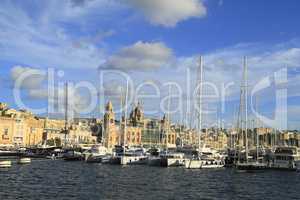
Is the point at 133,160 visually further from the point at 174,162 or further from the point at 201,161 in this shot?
the point at 201,161

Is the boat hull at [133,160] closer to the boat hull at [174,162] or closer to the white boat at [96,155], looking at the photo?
the boat hull at [174,162]

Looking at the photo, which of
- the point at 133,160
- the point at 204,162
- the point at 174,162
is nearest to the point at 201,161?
the point at 204,162

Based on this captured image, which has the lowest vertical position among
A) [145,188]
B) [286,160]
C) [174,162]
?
[145,188]

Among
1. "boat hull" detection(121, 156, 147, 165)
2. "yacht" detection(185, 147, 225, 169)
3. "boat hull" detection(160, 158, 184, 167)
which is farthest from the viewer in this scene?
"boat hull" detection(121, 156, 147, 165)

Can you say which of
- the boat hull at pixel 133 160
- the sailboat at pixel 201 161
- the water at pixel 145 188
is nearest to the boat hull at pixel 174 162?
the sailboat at pixel 201 161

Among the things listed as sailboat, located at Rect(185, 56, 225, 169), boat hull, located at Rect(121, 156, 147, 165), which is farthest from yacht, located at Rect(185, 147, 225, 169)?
boat hull, located at Rect(121, 156, 147, 165)

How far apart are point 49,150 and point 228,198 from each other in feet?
369

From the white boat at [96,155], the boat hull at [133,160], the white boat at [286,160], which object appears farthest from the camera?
the white boat at [96,155]

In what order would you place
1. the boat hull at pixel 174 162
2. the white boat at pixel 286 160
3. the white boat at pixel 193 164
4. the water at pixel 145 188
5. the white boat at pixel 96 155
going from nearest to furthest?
the water at pixel 145 188 → the white boat at pixel 193 164 → the white boat at pixel 286 160 → the boat hull at pixel 174 162 → the white boat at pixel 96 155

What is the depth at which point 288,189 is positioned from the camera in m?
59.0

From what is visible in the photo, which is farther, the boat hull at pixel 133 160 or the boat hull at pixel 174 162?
the boat hull at pixel 133 160

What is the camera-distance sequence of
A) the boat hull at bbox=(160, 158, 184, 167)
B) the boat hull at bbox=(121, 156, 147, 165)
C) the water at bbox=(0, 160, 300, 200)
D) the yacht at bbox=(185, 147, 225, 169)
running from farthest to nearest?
1. the boat hull at bbox=(121, 156, 147, 165)
2. the boat hull at bbox=(160, 158, 184, 167)
3. the yacht at bbox=(185, 147, 225, 169)
4. the water at bbox=(0, 160, 300, 200)

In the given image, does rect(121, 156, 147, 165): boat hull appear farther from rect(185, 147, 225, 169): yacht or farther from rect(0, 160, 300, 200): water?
rect(0, 160, 300, 200): water

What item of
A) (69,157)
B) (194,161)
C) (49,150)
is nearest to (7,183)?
(194,161)
